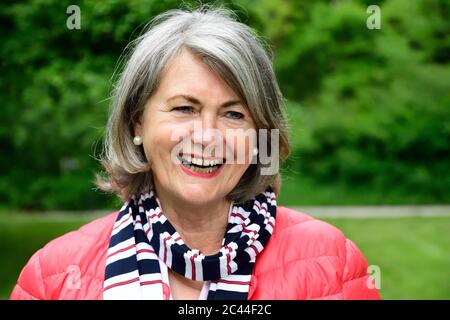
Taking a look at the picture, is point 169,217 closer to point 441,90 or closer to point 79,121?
point 79,121

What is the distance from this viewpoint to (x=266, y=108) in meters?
1.69

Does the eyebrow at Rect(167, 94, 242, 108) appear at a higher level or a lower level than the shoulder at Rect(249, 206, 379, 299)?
higher

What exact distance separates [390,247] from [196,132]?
6403 millimetres

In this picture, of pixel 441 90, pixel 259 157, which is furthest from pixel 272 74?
pixel 441 90

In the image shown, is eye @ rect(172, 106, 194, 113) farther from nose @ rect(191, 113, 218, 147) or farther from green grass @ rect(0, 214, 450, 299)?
green grass @ rect(0, 214, 450, 299)

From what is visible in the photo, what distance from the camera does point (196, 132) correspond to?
159 centimetres

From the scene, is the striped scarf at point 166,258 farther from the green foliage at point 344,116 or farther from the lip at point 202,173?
the green foliage at point 344,116

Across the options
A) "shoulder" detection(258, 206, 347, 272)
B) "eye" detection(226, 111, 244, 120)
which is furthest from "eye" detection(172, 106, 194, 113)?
"shoulder" detection(258, 206, 347, 272)

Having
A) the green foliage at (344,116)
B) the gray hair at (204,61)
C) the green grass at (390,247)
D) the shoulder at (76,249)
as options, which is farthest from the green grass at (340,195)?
the shoulder at (76,249)

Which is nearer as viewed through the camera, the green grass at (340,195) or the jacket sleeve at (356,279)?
the jacket sleeve at (356,279)

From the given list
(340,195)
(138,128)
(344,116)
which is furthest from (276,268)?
(344,116)

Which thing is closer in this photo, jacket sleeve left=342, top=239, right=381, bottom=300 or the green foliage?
jacket sleeve left=342, top=239, right=381, bottom=300

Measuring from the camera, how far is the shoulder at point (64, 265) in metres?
1.62

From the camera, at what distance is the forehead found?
159 centimetres
